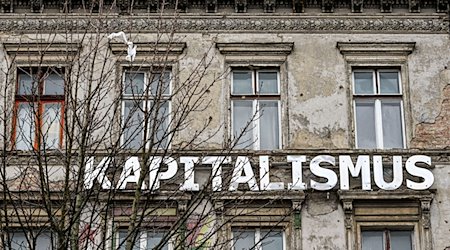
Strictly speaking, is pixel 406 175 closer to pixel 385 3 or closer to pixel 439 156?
pixel 439 156

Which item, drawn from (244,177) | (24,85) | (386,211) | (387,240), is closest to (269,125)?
(244,177)

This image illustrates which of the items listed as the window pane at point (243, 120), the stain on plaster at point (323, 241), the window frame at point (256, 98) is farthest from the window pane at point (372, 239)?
the window pane at point (243, 120)

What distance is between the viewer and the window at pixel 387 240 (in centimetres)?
1711

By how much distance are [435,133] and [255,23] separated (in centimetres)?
399

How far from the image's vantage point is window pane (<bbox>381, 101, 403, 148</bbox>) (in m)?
18.0

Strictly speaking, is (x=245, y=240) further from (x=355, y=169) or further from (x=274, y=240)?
(x=355, y=169)

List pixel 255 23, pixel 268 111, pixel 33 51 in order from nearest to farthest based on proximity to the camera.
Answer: pixel 268 111, pixel 33 51, pixel 255 23

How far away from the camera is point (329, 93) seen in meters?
18.0

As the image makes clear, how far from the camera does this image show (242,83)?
18359 millimetres

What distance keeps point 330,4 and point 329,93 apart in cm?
190

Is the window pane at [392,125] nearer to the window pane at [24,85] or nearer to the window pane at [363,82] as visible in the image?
the window pane at [363,82]

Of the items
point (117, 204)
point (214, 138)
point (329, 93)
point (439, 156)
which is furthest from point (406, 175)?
point (117, 204)

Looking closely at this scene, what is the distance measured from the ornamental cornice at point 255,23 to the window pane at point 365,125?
154cm

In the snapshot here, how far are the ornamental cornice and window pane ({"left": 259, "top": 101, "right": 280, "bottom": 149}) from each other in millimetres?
1540
